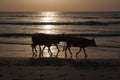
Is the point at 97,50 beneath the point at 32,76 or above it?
beneath

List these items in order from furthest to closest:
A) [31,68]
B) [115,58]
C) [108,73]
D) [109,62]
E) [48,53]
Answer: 1. [48,53]
2. [115,58]
3. [109,62]
4. [31,68]
5. [108,73]

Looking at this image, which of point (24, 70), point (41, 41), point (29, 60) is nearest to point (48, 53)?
point (41, 41)

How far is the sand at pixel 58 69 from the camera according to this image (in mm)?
11898

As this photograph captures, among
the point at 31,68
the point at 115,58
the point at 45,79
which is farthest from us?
the point at 115,58

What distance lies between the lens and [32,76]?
12.0 m

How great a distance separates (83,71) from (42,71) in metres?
1.50

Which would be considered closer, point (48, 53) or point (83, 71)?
point (83, 71)

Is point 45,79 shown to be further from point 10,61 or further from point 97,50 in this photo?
point 97,50

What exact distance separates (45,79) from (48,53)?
22.5 ft

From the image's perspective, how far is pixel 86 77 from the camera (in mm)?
11891

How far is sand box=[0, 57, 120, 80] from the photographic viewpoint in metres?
11.9

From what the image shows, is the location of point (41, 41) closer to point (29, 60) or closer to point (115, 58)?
point (29, 60)

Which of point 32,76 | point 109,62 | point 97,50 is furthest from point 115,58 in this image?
point 32,76

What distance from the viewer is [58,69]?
13.4 m
